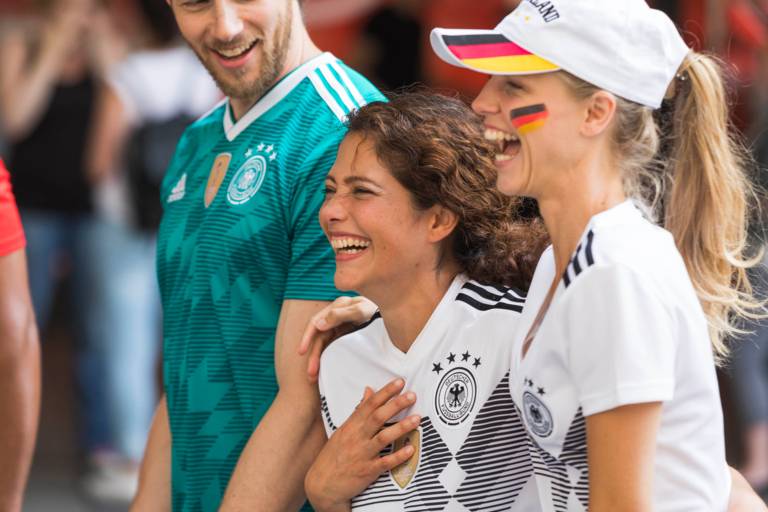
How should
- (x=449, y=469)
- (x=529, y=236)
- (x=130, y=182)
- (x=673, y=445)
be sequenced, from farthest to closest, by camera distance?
(x=130, y=182) < (x=529, y=236) < (x=449, y=469) < (x=673, y=445)

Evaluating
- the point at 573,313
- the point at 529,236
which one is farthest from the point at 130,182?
the point at 573,313

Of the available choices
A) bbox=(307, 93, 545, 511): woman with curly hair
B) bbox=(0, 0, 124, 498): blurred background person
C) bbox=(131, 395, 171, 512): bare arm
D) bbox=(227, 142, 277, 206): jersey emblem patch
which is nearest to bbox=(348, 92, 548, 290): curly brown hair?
bbox=(307, 93, 545, 511): woman with curly hair

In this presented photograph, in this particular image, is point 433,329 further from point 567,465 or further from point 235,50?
point 235,50

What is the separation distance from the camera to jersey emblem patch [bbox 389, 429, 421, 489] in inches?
82.4

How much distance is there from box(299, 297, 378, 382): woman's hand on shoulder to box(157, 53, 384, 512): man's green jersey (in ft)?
0.16

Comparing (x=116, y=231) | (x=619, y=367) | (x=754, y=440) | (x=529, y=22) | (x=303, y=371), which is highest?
(x=529, y=22)

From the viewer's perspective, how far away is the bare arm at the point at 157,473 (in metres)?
2.74

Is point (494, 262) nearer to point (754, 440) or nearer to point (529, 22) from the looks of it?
point (529, 22)

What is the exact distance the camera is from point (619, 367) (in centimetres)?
167

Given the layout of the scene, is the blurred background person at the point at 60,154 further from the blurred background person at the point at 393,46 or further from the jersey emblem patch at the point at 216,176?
the jersey emblem patch at the point at 216,176

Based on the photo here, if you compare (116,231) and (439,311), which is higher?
(439,311)

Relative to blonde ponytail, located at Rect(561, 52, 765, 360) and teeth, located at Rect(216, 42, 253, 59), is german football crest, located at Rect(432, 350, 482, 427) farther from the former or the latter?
teeth, located at Rect(216, 42, 253, 59)

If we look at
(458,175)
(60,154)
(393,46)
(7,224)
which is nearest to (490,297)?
(458,175)

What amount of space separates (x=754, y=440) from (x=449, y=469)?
359 cm
